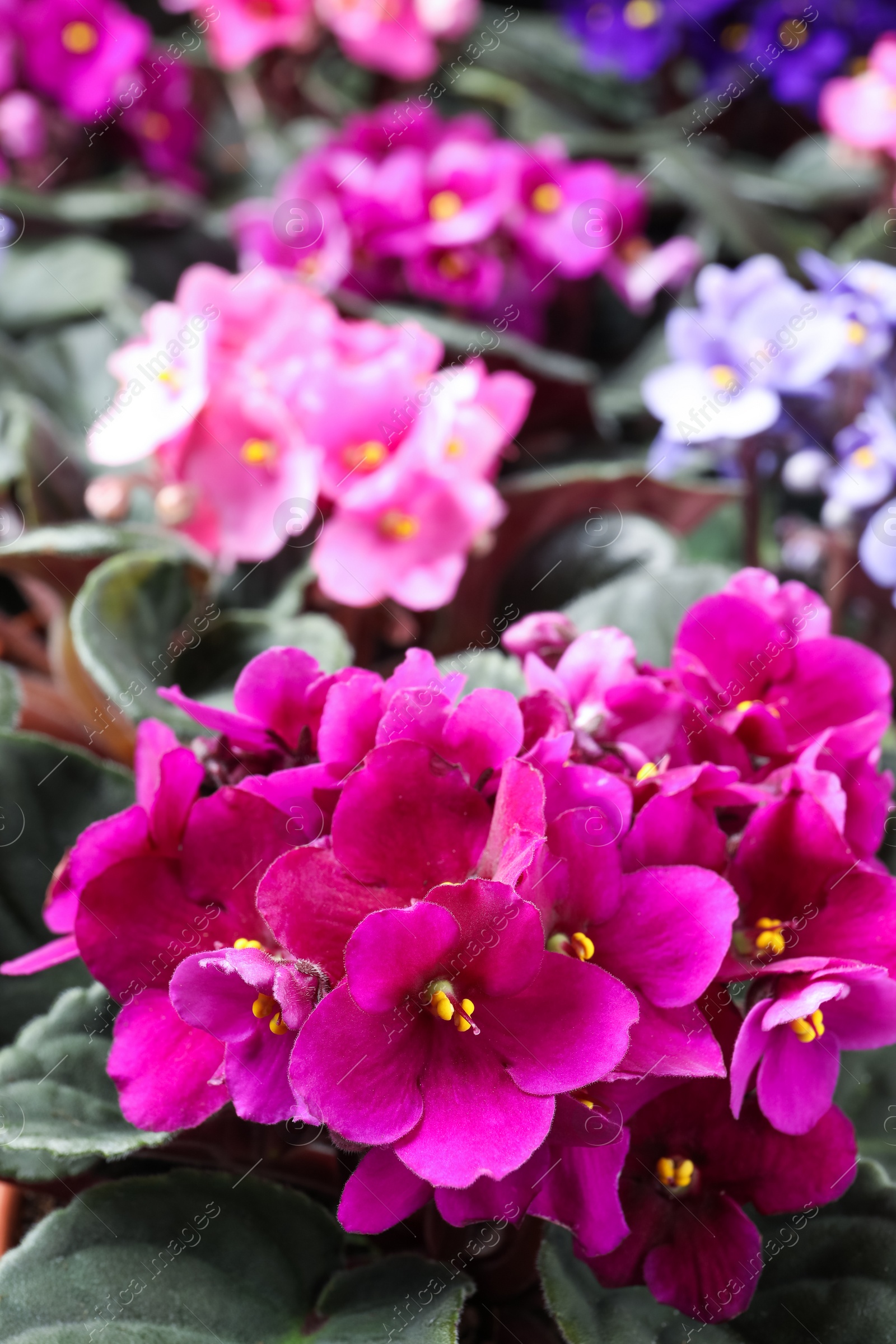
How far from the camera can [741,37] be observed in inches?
55.9

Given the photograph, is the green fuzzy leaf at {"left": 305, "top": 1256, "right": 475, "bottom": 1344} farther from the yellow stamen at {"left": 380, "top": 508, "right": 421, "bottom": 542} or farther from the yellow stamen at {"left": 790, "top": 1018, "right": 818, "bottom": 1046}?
the yellow stamen at {"left": 380, "top": 508, "right": 421, "bottom": 542}

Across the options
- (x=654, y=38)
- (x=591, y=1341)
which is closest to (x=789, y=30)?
(x=654, y=38)

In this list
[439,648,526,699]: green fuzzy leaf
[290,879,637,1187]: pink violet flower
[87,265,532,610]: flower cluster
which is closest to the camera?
[290,879,637,1187]: pink violet flower

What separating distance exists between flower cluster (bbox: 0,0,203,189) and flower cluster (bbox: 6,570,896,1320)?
1088 millimetres

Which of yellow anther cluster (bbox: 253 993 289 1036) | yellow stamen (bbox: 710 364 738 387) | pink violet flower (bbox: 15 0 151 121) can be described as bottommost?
yellow stamen (bbox: 710 364 738 387)

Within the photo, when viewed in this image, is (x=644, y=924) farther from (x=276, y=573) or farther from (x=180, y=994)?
(x=276, y=573)

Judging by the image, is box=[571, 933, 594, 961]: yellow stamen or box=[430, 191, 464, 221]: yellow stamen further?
box=[430, 191, 464, 221]: yellow stamen

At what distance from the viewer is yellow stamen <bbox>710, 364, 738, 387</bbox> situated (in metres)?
0.86

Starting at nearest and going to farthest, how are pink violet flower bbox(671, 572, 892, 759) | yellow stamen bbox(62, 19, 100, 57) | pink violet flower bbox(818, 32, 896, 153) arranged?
pink violet flower bbox(671, 572, 892, 759) → pink violet flower bbox(818, 32, 896, 153) → yellow stamen bbox(62, 19, 100, 57)

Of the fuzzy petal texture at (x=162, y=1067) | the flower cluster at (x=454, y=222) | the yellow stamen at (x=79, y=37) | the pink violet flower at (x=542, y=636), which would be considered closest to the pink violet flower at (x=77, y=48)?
the yellow stamen at (x=79, y=37)

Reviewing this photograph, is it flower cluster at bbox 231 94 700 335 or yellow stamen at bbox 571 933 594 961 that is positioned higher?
yellow stamen at bbox 571 933 594 961

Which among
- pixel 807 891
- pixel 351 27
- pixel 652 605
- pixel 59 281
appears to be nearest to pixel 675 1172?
pixel 807 891

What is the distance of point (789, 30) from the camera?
1.37m

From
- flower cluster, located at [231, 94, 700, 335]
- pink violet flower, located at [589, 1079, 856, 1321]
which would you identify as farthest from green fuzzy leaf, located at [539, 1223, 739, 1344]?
flower cluster, located at [231, 94, 700, 335]
